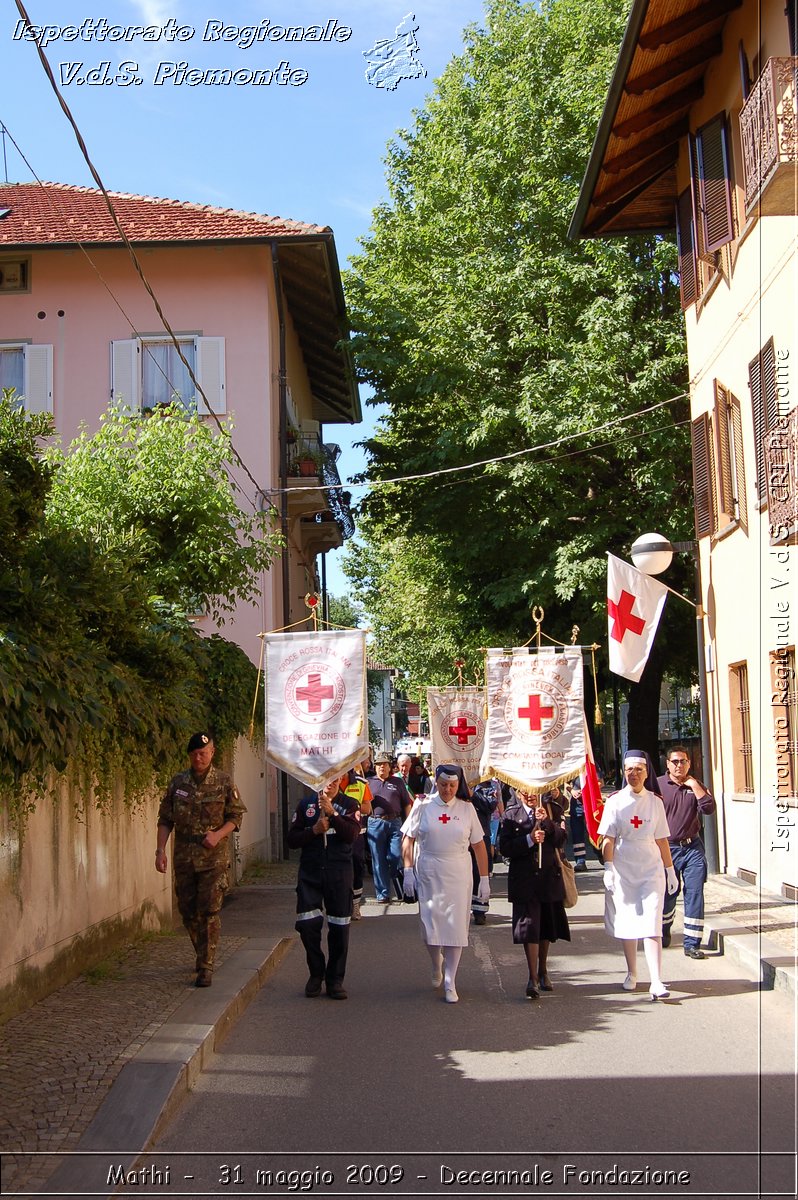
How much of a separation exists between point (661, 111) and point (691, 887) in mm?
12109

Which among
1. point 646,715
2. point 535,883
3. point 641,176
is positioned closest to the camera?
point 535,883

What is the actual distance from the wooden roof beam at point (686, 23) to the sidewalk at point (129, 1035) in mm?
10572

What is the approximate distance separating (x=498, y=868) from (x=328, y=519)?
34.7ft

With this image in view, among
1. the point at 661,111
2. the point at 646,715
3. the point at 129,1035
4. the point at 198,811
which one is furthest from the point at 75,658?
the point at 646,715

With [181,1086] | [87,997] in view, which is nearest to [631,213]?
[87,997]

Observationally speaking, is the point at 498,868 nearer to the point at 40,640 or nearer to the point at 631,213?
the point at 631,213

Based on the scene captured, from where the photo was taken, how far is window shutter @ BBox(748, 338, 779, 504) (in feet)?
49.9

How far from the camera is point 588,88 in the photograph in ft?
80.0

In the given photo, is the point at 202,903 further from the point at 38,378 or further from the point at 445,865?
the point at 38,378

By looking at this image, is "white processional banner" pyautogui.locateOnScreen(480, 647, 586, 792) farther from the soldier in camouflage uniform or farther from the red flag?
the soldier in camouflage uniform

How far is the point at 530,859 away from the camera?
10.4 m

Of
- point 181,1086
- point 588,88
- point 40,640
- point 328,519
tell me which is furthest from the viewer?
point 328,519

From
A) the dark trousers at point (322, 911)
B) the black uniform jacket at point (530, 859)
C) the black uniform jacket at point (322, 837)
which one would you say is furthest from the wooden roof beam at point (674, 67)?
the dark trousers at point (322, 911)

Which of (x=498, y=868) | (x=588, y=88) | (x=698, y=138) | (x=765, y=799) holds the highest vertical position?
(x=588, y=88)
